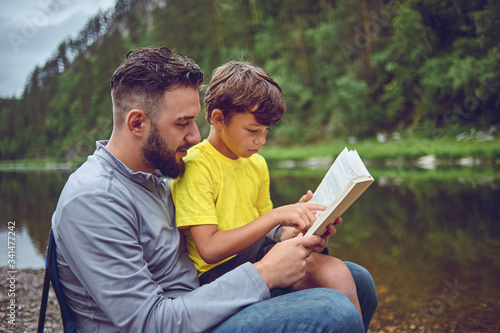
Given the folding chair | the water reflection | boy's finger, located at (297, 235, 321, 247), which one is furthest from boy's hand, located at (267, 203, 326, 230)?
the water reflection

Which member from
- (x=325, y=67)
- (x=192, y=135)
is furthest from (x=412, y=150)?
(x=192, y=135)

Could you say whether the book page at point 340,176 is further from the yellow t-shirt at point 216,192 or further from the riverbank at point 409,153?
the riverbank at point 409,153

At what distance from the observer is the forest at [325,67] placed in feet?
51.5

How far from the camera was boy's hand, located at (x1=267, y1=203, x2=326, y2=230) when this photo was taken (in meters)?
1.50

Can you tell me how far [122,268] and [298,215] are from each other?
26.3 inches

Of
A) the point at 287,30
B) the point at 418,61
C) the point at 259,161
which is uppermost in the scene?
the point at 287,30

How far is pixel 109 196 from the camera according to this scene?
1163 millimetres

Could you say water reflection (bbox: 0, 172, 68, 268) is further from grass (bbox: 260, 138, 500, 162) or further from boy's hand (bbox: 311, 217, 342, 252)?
grass (bbox: 260, 138, 500, 162)

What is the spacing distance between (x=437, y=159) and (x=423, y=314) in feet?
40.7

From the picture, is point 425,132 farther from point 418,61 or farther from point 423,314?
point 423,314

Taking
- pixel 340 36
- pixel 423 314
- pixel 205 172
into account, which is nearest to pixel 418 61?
pixel 340 36

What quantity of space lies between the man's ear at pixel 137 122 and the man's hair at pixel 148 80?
0.02m

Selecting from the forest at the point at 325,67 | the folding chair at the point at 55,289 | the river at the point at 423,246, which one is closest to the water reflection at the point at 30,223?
the river at the point at 423,246

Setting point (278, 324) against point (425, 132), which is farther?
point (425, 132)
